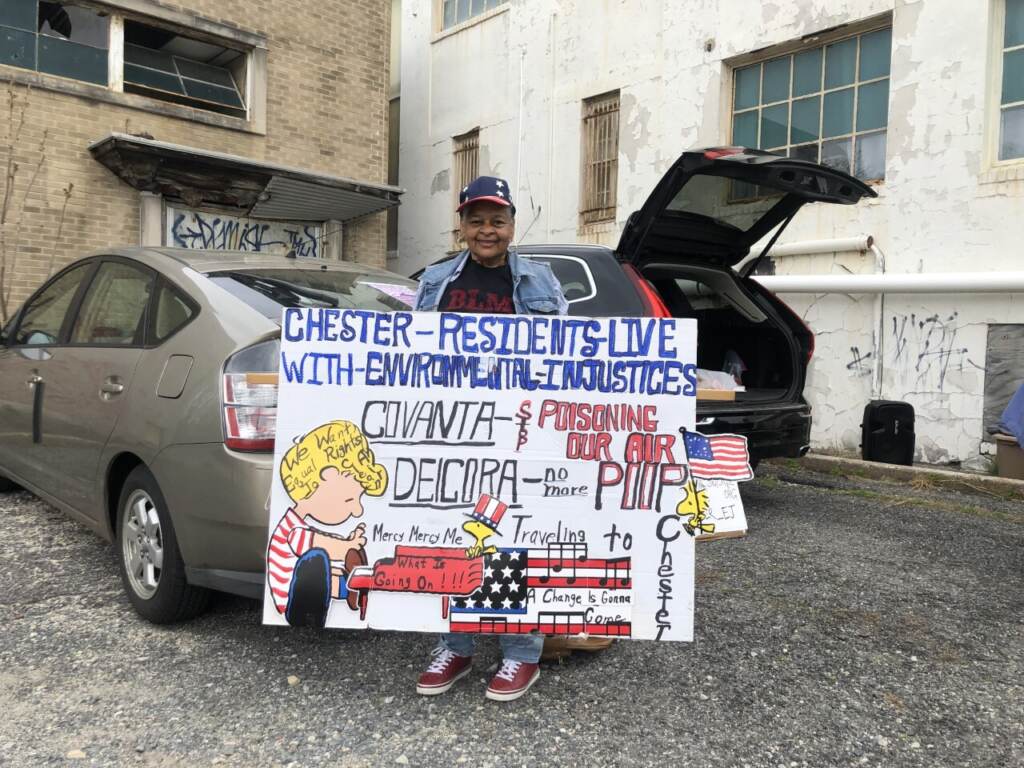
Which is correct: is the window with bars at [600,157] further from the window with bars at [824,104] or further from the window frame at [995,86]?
the window frame at [995,86]

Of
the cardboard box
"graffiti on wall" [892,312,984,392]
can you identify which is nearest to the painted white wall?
"graffiti on wall" [892,312,984,392]

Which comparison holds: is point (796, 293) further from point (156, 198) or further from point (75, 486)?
point (156, 198)

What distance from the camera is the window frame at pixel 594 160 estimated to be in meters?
10.6

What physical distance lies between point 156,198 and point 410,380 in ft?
30.4

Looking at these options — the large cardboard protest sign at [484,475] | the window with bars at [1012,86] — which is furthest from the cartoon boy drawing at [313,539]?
the window with bars at [1012,86]

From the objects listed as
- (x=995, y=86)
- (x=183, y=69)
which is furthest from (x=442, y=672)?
(x=183, y=69)

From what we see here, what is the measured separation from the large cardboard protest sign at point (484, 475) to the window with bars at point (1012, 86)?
6243 millimetres

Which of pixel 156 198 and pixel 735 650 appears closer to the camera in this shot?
pixel 735 650

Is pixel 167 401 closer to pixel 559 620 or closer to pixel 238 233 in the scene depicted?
pixel 559 620

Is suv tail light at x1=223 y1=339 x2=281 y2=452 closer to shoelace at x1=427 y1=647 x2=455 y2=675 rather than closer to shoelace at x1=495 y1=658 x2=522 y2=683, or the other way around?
shoelace at x1=427 y1=647 x2=455 y2=675

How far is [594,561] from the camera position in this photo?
2.56 m

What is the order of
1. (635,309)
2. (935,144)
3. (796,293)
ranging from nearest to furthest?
(635,309) → (935,144) → (796,293)

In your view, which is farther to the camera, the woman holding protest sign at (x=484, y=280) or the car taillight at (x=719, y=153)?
the car taillight at (x=719, y=153)

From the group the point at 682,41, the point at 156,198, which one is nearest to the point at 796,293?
the point at 682,41
